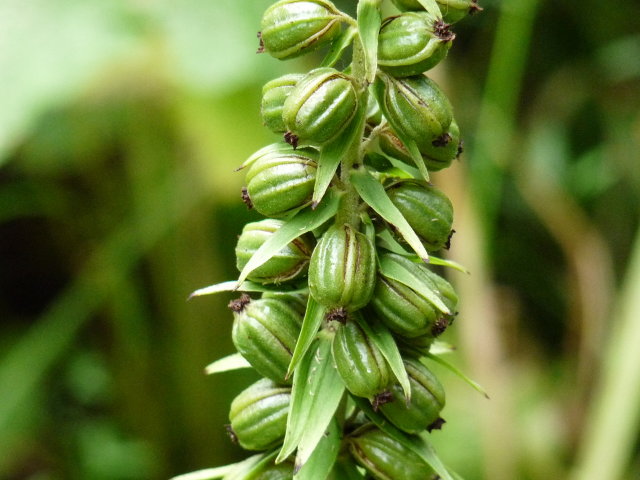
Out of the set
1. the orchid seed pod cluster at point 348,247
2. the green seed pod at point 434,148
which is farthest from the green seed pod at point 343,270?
the green seed pod at point 434,148

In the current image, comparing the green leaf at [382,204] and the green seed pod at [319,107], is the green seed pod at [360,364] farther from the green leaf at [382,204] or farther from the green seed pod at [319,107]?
the green seed pod at [319,107]

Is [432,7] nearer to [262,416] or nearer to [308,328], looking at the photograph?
[308,328]

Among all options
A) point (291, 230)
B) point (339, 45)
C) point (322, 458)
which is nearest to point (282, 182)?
point (291, 230)

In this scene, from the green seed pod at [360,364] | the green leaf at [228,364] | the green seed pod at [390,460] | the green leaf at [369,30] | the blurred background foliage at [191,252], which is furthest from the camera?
the blurred background foliage at [191,252]

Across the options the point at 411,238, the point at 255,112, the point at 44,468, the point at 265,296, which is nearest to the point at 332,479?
the point at 265,296

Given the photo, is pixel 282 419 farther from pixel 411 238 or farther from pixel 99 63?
pixel 99 63

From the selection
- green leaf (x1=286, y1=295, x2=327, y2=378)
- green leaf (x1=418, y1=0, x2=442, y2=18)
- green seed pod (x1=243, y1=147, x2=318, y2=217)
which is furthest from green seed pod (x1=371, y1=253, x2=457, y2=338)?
green leaf (x1=418, y1=0, x2=442, y2=18)

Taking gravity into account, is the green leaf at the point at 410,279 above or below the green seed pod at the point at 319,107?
below

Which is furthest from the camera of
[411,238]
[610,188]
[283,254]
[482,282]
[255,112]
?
[610,188]
